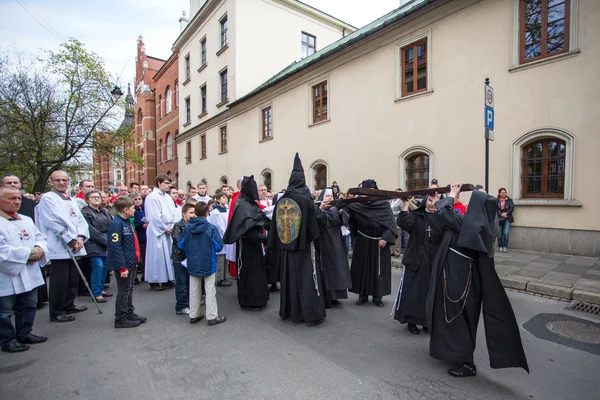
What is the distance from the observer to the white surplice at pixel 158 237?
6.21 meters

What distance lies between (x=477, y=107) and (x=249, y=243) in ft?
25.4

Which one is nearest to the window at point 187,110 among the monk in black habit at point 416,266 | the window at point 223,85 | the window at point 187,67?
the window at point 187,67

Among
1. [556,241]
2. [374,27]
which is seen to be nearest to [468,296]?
[556,241]

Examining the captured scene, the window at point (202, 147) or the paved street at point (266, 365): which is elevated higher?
the window at point (202, 147)

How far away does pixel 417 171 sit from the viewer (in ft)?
35.6

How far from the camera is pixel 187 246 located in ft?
14.9

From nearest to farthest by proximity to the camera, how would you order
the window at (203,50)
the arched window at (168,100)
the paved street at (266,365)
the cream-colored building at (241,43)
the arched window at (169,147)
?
the paved street at (266,365)
the cream-colored building at (241,43)
the window at (203,50)
the arched window at (168,100)
the arched window at (169,147)

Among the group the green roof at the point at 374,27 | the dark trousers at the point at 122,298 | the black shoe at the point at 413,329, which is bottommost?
the black shoe at the point at 413,329

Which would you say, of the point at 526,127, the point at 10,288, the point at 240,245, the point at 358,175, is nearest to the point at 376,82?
the point at 358,175

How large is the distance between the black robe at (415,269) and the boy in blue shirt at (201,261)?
2398 mm

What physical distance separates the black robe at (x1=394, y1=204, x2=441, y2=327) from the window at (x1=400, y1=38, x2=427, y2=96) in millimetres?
7785

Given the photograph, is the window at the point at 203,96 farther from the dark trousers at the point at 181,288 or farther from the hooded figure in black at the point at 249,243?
the dark trousers at the point at 181,288

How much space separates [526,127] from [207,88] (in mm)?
21064

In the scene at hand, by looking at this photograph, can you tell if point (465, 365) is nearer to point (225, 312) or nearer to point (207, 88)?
point (225, 312)
